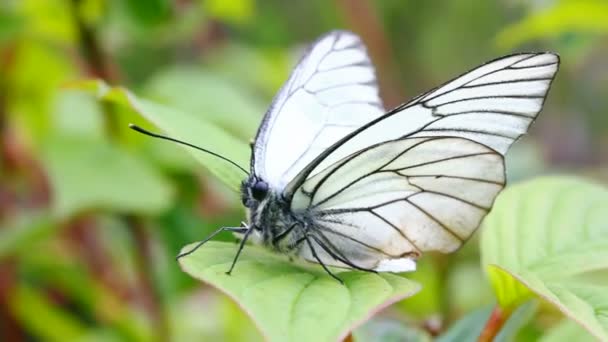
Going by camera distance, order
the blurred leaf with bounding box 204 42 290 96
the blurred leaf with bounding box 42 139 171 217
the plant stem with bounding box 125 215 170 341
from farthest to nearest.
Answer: the blurred leaf with bounding box 204 42 290 96 < the plant stem with bounding box 125 215 170 341 < the blurred leaf with bounding box 42 139 171 217

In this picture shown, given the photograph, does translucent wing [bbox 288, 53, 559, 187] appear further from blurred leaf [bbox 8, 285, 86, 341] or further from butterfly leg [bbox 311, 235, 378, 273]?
blurred leaf [bbox 8, 285, 86, 341]

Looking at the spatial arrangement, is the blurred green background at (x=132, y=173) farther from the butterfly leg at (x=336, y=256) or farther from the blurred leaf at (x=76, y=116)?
the butterfly leg at (x=336, y=256)

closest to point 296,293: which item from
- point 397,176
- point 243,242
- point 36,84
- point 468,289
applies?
point 243,242

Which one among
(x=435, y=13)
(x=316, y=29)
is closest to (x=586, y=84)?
(x=435, y=13)

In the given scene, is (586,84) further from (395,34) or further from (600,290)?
(600,290)

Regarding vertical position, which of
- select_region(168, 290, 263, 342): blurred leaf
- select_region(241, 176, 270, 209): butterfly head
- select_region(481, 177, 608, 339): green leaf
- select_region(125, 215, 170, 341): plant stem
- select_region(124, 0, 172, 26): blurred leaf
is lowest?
select_region(168, 290, 263, 342): blurred leaf

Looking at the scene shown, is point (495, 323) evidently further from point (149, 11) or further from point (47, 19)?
point (47, 19)

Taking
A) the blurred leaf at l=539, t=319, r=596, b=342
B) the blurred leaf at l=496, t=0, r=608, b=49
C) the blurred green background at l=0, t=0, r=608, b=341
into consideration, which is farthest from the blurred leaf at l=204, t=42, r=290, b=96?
the blurred leaf at l=539, t=319, r=596, b=342

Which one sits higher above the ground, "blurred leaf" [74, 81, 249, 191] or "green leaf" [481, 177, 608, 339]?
"blurred leaf" [74, 81, 249, 191]
